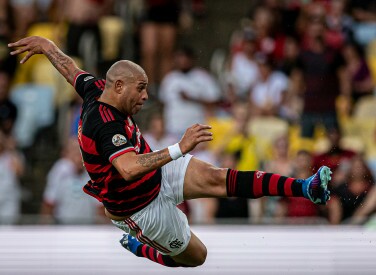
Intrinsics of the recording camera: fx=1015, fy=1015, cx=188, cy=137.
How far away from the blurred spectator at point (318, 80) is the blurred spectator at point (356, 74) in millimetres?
379

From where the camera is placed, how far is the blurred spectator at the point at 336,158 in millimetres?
11938

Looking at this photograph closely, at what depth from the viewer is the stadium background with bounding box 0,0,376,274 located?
10703mm

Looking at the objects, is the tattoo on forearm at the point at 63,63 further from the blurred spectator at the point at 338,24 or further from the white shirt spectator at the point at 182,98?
the blurred spectator at the point at 338,24

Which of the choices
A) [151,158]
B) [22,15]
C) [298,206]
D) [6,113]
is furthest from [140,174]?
[22,15]

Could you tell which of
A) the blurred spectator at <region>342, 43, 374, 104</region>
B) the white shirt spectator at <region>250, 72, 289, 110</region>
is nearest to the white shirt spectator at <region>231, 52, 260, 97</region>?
the white shirt spectator at <region>250, 72, 289, 110</region>

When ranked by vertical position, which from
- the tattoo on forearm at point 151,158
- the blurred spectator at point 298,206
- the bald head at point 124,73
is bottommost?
the blurred spectator at point 298,206

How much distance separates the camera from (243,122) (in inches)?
502

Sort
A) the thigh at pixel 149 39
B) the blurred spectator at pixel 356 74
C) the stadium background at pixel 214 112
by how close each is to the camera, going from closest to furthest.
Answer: the stadium background at pixel 214 112 < the blurred spectator at pixel 356 74 < the thigh at pixel 149 39

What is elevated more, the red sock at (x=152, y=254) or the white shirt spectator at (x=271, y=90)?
the white shirt spectator at (x=271, y=90)

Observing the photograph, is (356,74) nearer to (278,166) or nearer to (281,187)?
(278,166)

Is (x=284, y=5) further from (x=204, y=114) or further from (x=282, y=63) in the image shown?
(x=204, y=114)

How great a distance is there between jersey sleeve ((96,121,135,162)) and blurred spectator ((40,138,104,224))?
4.61 meters

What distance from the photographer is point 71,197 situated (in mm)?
12516

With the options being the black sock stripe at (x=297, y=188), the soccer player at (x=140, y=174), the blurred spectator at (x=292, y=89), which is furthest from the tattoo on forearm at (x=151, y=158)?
the blurred spectator at (x=292, y=89)
